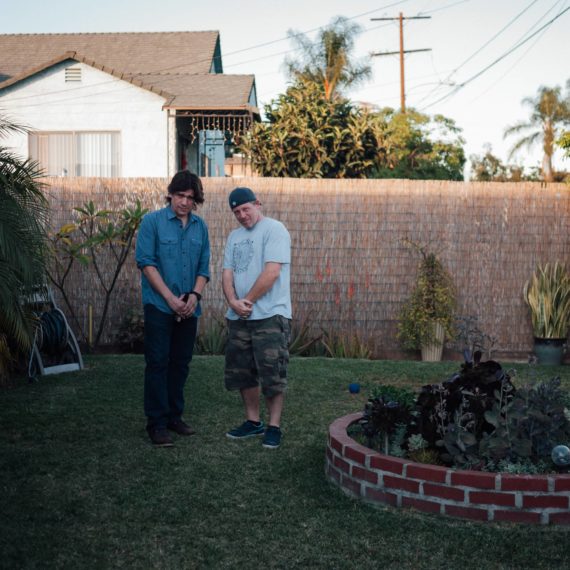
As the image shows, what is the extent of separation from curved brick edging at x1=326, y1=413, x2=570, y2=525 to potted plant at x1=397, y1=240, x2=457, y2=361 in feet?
18.1

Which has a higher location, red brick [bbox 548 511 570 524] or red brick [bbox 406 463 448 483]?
red brick [bbox 406 463 448 483]

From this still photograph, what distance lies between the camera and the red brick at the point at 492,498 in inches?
136

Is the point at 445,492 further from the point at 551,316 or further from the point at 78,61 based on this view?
the point at 78,61

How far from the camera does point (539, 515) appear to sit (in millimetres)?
3445

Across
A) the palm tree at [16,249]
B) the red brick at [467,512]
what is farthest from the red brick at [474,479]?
the palm tree at [16,249]

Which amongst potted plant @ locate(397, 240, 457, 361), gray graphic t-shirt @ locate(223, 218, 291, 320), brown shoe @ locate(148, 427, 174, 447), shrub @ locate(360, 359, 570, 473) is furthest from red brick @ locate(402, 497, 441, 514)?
potted plant @ locate(397, 240, 457, 361)

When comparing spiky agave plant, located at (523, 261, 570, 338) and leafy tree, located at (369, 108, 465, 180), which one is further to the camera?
leafy tree, located at (369, 108, 465, 180)

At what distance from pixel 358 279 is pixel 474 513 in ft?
20.9

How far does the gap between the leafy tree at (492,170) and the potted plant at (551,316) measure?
100ft

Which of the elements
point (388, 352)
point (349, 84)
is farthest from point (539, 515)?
point (349, 84)

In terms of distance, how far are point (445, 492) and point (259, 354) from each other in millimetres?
1693

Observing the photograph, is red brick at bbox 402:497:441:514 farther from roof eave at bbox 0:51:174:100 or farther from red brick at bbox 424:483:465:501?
roof eave at bbox 0:51:174:100

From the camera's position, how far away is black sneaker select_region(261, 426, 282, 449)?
484cm

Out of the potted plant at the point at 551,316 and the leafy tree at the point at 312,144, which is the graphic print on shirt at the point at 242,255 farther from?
the leafy tree at the point at 312,144
